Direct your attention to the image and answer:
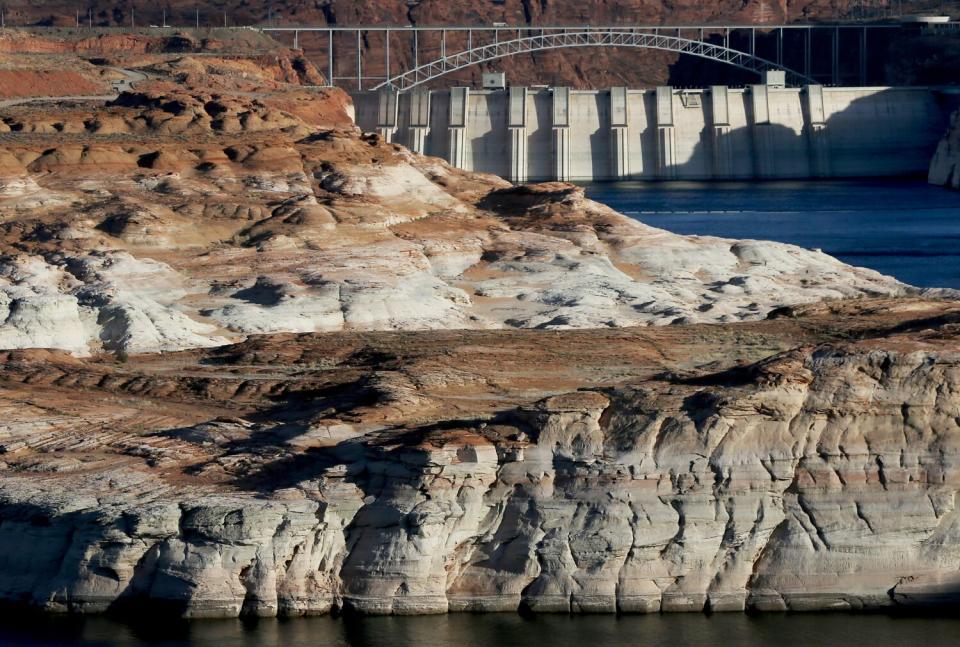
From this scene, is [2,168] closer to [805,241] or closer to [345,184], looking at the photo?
[345,184]

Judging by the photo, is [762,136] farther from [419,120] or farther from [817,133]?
[419,120]

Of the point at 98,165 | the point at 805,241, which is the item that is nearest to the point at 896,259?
the point at 805,241

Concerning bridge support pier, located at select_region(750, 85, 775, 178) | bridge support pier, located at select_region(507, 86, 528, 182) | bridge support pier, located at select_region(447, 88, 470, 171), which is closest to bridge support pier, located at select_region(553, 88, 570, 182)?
bridge support pier, located at select_region(507, 86, 528, 182)

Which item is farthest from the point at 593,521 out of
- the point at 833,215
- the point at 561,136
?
the point at 561,136

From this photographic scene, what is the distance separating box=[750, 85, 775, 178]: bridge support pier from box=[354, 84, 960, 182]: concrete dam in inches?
2.8

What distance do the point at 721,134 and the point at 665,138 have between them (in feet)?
14.3

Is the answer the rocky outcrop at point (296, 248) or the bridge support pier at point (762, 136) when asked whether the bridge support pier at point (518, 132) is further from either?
the rocky outcrop at point (296, 248)

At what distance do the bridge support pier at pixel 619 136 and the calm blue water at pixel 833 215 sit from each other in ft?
6.60

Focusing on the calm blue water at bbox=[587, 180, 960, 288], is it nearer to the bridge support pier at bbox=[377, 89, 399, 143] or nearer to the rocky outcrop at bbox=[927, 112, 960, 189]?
the rocky outcrop at bbox=[927, 112, 960, 189]

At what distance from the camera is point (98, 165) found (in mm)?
68062

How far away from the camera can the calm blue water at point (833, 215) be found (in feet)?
294

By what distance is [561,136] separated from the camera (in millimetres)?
148000

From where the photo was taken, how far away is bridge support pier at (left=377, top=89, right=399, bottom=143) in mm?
151375

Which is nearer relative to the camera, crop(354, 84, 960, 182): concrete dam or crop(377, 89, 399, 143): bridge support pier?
crop(354, 84, 960, 182): concrete dam
